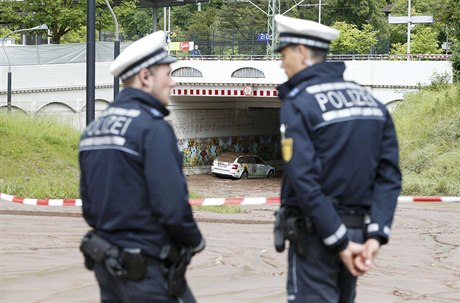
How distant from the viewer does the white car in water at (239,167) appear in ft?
157

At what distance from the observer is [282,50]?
16.7 ft

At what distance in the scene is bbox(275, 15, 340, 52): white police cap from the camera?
4988 mm

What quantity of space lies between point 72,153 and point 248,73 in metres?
19.9

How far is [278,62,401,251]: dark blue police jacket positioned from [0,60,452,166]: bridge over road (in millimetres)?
30076

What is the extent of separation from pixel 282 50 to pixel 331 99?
0.38m

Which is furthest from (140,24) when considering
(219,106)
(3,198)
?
(3,198)

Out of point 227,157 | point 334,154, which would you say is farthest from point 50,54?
point 334,154

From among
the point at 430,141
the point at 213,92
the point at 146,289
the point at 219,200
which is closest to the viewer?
the point at 146,289

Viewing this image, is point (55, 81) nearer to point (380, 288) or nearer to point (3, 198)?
point (3, 198)

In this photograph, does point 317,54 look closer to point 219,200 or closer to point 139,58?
point 139,58

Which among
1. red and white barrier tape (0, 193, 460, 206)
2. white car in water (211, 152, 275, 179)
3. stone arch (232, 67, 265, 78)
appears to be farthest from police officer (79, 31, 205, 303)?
white car in water (211, 152, 275, 179)

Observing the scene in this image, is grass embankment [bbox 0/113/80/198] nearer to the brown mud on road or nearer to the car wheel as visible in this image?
the brown mud on road

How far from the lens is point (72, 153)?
26859 mm

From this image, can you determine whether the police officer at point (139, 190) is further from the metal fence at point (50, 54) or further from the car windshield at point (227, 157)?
the car windshield at point (227, 157)
